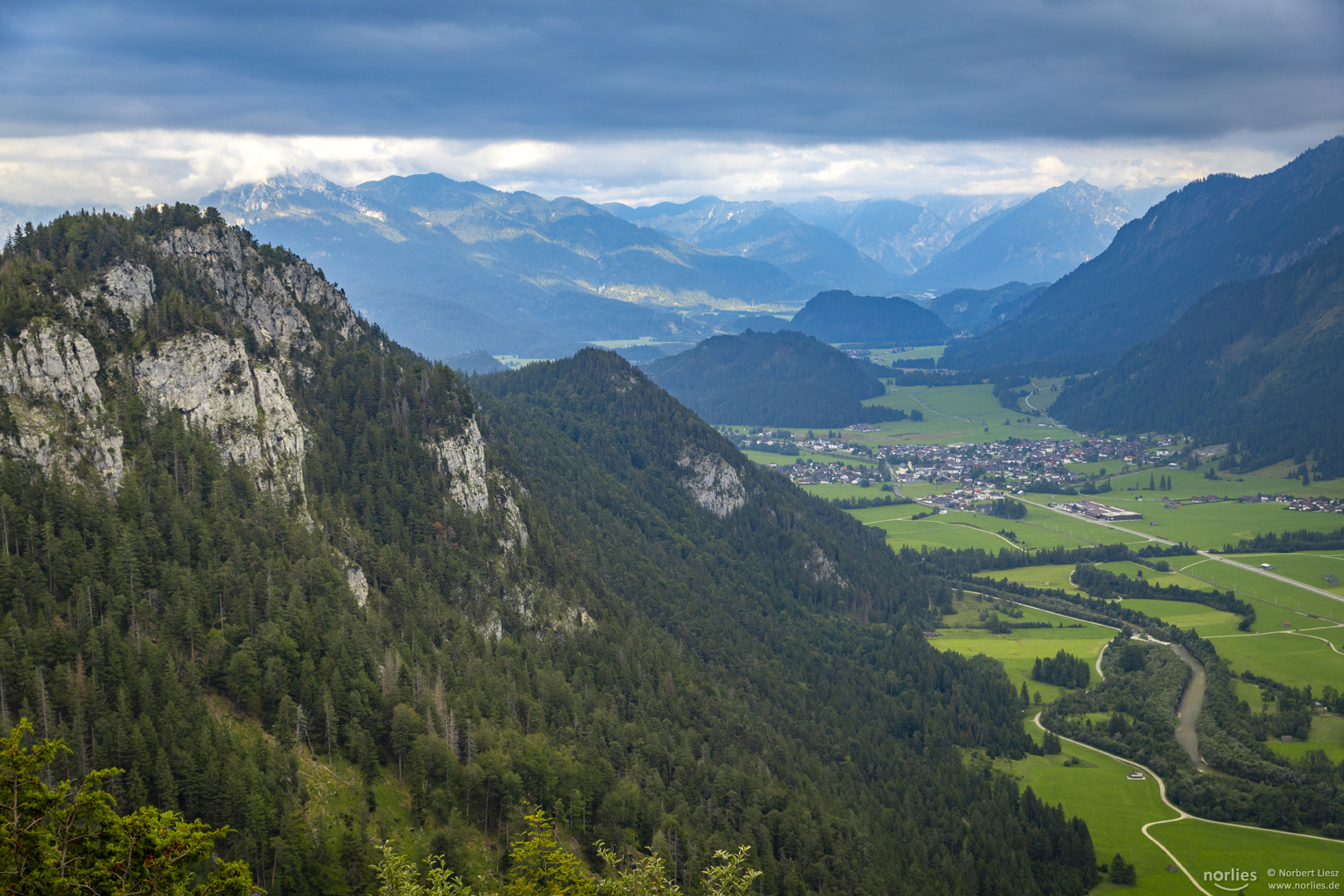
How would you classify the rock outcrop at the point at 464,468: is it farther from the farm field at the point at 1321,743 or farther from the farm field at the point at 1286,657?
the farm field at the point at 1286,657

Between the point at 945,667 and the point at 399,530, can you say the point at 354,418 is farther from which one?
the point at 945,667

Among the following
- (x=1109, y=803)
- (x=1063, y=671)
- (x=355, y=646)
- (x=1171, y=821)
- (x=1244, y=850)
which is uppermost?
(x=355, y=646)

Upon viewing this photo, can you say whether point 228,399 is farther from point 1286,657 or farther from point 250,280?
point 1286,657

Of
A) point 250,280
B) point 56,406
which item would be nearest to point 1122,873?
point 56,406

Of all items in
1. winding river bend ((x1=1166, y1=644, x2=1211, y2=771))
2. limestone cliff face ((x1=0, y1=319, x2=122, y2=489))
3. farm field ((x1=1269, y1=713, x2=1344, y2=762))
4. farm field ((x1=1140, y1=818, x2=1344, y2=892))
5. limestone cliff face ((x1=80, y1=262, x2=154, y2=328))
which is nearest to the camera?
limestone cliff face ((x1=0, y1=319, x2=122, y2=489))

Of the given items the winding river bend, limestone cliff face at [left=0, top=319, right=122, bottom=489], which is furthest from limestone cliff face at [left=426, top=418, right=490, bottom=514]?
the winding river bend

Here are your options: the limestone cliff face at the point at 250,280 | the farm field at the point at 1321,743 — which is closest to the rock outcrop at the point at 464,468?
the limestone cliff face at the point at 250,280

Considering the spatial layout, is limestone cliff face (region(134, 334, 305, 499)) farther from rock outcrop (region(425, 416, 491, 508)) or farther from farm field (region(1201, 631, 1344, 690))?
farm field (region(1201, 631, 1344, 690))
